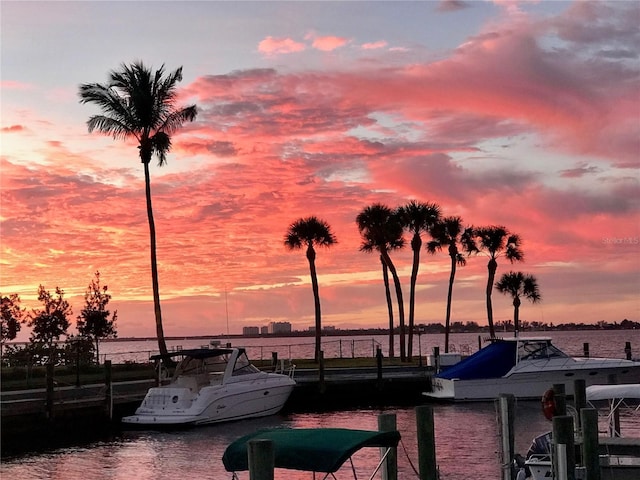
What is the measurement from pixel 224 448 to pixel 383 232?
38.8m

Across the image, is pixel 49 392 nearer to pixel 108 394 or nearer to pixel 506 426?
pixel 108 394

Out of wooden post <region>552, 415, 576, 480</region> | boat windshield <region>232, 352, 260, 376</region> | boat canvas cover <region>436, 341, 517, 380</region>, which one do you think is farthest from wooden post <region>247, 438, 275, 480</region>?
boat canvas cover <region>436, 341, 517, 380</region>

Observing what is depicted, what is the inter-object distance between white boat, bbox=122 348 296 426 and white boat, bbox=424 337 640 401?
341 inches

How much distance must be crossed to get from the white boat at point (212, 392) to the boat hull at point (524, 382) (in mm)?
8338

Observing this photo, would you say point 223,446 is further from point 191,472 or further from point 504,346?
point 504,346

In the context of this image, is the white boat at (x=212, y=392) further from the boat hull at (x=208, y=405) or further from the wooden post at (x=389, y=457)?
the wooden post at (x=389, y=457)

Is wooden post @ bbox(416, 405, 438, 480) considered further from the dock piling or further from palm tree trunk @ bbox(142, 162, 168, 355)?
palm tree trunk @ bbox(142, 162, 168, 355)

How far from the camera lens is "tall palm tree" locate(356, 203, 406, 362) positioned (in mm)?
67500

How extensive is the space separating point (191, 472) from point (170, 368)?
1272cm

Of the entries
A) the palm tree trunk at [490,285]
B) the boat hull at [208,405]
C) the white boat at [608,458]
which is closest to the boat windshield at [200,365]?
the boat hull at [208,405]

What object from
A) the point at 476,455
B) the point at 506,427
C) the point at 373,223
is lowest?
the point at 476,455

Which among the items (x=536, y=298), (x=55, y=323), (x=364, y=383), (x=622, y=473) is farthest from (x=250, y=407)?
(x=536, y=298)

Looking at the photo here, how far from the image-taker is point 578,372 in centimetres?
4219

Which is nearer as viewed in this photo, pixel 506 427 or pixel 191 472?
pixel 506 427
